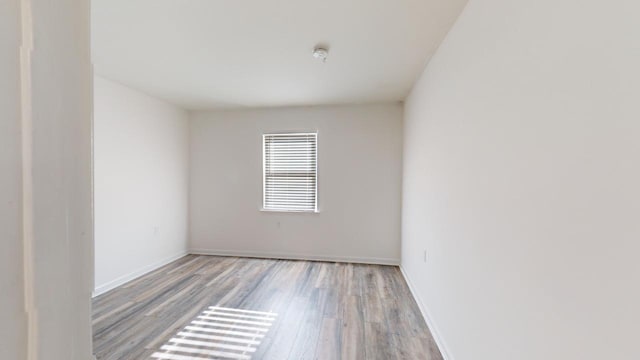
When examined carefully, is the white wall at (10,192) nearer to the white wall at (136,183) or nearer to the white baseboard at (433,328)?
the white baseboard at (433,328)

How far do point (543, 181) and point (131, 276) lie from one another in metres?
3.96

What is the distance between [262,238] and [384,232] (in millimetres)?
1819

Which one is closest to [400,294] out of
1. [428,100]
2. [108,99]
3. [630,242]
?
[428,100]

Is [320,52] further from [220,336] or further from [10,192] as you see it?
[220,336]

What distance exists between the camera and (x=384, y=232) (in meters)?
3.92

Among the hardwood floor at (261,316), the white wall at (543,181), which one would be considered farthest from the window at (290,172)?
the white wall at (543,181)

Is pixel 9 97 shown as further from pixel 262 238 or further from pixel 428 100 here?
pixel 262 238

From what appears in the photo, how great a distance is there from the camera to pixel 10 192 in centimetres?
27

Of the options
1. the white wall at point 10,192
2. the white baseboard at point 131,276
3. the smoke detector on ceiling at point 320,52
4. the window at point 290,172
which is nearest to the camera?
the white wall at point 10,192

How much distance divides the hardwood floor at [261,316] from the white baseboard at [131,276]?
0.07 m

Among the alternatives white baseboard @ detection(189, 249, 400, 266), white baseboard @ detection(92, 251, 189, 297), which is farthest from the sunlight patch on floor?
white baseboard @ detection(189, 249, 400, 266)

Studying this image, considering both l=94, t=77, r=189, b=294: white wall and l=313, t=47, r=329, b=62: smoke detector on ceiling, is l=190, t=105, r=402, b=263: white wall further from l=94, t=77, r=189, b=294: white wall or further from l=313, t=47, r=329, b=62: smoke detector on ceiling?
l=313, t=47, r=329, b=62: smoke detector on ceiling

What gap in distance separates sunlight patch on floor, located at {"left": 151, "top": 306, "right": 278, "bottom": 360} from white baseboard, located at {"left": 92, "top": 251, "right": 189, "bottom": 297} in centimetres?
114

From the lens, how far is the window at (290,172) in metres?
4.16
